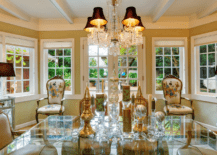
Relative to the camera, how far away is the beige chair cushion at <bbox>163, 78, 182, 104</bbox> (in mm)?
3141

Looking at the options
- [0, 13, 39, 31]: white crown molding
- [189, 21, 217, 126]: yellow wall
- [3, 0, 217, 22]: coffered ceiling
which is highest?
[3, 0, 217, 22]: coffered ceiling

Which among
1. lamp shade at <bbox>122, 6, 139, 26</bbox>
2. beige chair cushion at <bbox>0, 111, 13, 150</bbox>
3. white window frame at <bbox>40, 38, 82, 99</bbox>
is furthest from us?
white window frame at <bbox>40, 38, 82, 99</bbox>

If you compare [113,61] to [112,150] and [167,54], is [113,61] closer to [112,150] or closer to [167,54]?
[167,54]

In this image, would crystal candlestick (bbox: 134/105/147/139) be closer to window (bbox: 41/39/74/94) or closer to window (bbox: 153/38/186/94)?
window (bbox: 153/38/186/94)

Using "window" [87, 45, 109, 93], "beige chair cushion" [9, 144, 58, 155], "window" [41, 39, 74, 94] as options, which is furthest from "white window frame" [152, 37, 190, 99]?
"beige chair cushion" [9, 144, 58, 155]

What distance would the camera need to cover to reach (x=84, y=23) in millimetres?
3514

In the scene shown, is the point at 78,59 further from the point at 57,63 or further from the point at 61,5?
the point at 61,5

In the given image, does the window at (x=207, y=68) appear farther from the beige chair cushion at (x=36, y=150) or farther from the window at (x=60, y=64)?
the beige chair cushion at (x=36, y=150)

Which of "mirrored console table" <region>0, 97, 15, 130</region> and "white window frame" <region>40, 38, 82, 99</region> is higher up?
"white window frame" <region>40, 38, 82, 99</region>

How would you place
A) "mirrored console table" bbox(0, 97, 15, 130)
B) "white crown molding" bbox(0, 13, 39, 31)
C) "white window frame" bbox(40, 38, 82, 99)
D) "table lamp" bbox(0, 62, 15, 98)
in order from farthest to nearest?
"white window frame" bbox(40, 38, 82, 99), "white crown molding" bbox(0, 13, 39, 31), "mirrored console table" bbox(0, 97, 15, 130), "table lamp" bbox(0, 62, 15, 98)

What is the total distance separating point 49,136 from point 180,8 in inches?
134

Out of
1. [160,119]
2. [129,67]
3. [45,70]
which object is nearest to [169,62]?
[129,67]

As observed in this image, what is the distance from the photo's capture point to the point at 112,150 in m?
1.16

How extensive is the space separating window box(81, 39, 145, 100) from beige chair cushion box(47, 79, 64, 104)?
61 cm
